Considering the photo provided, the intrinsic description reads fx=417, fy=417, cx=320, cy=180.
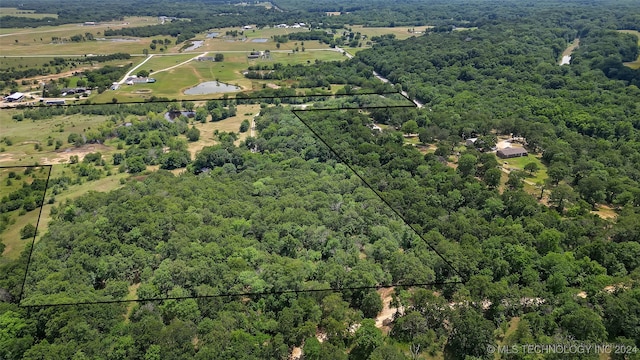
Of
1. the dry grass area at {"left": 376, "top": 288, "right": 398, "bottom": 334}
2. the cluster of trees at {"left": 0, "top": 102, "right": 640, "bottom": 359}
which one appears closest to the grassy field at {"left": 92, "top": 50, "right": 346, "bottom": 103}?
the cluster of trees at {"left": 0, "top": 102, "right": 640, "bottom": 359}

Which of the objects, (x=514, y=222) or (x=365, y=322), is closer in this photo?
(x=365, y=322)

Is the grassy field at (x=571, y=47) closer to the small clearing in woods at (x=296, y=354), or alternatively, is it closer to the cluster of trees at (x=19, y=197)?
the small clearing in woods at (x=296, y=354)

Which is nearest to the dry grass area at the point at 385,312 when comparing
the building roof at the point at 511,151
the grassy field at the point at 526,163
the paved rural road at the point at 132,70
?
the grassy field at the point at 526,163

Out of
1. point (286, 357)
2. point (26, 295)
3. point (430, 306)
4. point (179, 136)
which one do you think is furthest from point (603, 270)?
point (179, 136)

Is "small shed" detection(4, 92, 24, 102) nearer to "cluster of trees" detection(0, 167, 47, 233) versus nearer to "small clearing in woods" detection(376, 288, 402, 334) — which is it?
"cluster of trees" detection(0, 167, 47, 233)

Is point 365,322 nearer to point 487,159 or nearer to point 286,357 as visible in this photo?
point 286,357

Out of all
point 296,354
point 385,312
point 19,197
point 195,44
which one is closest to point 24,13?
point 195,44

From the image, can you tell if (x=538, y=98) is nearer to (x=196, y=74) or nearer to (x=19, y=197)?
(x=196, y=74)
